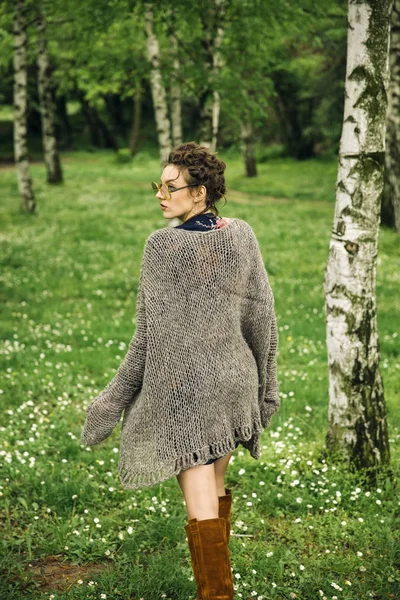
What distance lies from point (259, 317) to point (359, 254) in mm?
1974

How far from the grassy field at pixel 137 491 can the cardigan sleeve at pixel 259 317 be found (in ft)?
4.84

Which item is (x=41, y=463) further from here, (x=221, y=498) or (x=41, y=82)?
(x=41, y=82)

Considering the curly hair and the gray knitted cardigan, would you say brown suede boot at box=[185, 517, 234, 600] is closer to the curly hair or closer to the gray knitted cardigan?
the gray knitted cardigan

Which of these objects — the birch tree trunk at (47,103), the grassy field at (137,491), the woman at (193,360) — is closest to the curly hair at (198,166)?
the woman at (193,360)

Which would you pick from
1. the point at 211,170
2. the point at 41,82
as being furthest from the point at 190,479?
the point at 41,82

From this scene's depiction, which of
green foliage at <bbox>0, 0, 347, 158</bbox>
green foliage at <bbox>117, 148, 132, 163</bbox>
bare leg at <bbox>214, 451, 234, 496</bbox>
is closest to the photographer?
bare leg at <bbox>214, 451, 234, 496</bbox>

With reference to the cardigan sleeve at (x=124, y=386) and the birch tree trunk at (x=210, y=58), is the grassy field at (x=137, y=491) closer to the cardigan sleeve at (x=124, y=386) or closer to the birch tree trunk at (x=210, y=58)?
the cardigan sleeve at (x=124, y=386)

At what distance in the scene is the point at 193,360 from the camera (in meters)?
3.55

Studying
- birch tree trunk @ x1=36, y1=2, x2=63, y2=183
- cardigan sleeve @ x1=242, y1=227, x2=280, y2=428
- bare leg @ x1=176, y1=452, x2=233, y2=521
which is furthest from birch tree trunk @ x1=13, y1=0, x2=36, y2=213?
bare leg @ x1=176, y1=452, x2=233, y2=521

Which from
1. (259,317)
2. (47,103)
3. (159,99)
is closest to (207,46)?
(159,99)

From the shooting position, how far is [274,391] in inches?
165

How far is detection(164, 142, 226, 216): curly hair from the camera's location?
3586 mm

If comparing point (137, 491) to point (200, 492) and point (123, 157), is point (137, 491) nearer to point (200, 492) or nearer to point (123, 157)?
point (200, 492)

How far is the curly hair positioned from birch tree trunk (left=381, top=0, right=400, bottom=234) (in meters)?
13.5
